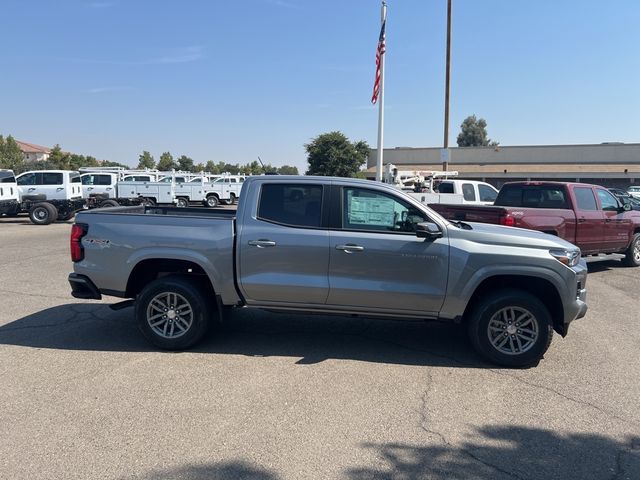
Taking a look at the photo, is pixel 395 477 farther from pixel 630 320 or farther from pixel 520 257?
pixel 630 320

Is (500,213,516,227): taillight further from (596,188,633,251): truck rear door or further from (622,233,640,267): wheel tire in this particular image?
(622,233,640,267): wheel tire

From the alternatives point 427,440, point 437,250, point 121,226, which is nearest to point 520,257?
point 437,250

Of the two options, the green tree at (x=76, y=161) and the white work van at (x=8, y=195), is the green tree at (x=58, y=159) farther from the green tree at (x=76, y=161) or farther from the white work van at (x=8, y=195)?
the white work van at (x=8, y=195)

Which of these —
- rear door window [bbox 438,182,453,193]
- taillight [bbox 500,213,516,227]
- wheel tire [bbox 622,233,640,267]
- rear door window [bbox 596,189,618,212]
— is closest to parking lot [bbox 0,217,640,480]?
taillight [bbox 500,213,516,227]

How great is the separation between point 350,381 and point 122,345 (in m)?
2.70

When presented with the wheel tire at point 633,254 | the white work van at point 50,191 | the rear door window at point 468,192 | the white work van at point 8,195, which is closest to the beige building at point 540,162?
the white work van at point 50,191

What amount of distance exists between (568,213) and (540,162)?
161ft

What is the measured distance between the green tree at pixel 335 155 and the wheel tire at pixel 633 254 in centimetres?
4419

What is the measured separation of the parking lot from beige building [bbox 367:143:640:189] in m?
42.1

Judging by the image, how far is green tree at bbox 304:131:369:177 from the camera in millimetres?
55875

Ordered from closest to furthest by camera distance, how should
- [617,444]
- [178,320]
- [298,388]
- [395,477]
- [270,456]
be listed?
[395,477] → [270,456] → [617,444] → [298,388] → [178,320]

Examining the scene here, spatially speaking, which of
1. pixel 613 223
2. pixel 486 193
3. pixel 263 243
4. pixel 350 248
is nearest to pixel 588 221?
pixel 613 223

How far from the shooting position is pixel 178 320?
211 inches

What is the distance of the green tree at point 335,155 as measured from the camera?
55.9 metres
